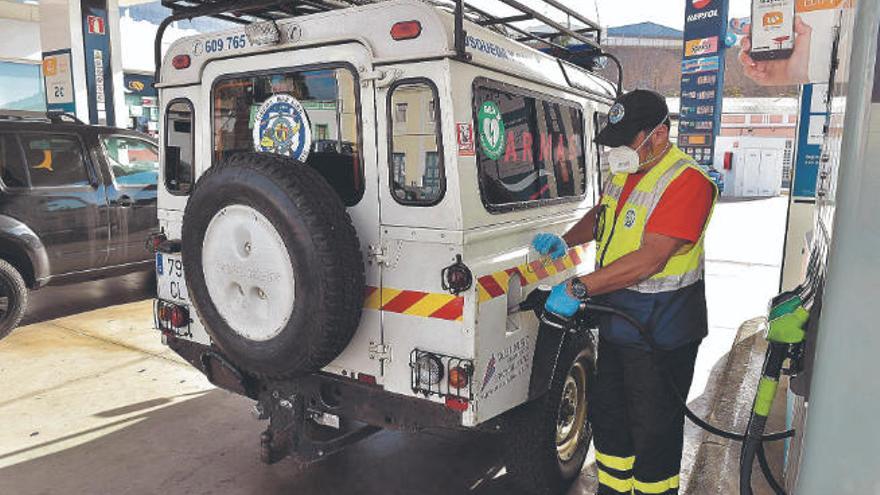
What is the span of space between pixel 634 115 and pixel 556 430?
155cm

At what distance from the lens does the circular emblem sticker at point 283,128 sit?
114 inches

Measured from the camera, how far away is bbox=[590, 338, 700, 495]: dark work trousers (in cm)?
260

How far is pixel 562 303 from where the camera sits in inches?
101

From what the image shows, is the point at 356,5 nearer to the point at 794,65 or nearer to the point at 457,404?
the point at 457,404

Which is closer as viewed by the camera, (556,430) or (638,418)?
(638,418)

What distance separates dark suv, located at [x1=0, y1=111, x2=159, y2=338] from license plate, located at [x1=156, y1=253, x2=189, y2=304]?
308 cm

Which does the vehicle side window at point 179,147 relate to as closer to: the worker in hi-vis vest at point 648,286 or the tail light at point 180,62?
the tail light at point 180,62

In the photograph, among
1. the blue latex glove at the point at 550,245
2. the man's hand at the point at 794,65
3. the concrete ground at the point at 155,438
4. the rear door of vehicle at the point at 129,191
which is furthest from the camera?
the rear door of vehicle at the point at 129,191

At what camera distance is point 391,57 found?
2.57 m

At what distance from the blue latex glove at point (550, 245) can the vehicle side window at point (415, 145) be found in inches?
27.4

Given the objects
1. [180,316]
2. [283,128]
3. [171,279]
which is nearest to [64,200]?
[171,279]

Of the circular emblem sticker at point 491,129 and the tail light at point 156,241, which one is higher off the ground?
the circular emblem sticker at point 491,129

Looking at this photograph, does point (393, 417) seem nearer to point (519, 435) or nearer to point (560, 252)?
point (519, 435)

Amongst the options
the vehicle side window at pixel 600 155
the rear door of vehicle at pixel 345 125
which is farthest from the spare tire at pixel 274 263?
the vehicle side window at pixel 600 155
